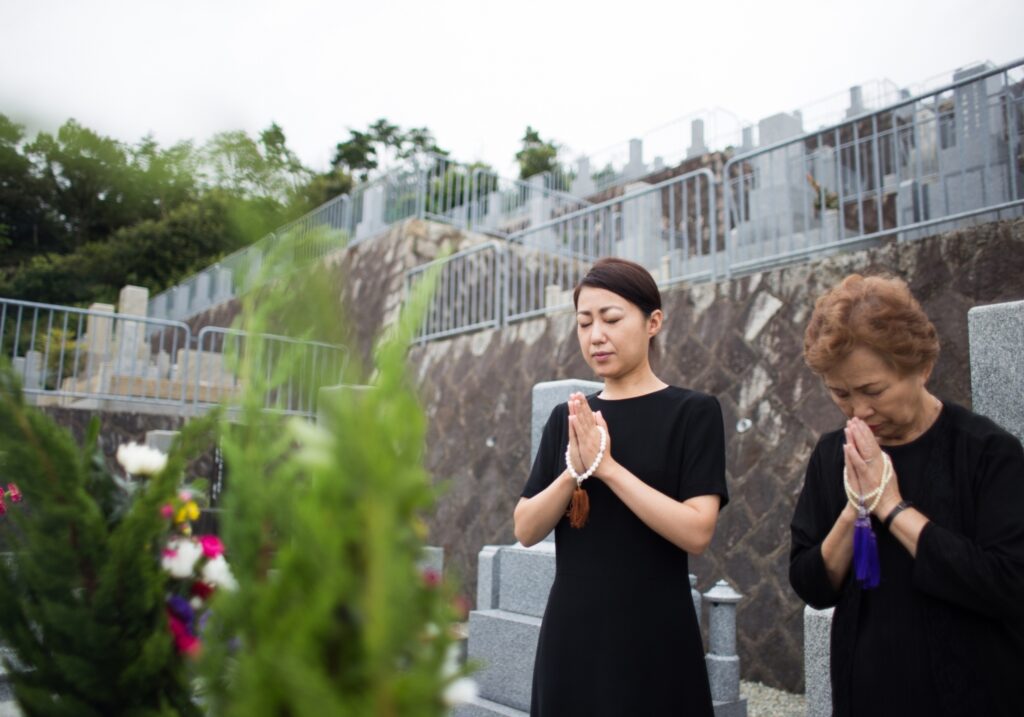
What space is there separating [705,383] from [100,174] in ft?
16.3

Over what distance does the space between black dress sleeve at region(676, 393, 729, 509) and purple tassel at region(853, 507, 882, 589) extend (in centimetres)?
29

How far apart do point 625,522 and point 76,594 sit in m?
1.32

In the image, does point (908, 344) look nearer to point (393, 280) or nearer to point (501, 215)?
point (393, 280)

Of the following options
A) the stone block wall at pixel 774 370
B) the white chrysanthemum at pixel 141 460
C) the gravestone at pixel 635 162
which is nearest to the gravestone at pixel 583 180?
the gravestone at pixel 635 162

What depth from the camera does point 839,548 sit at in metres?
1.58

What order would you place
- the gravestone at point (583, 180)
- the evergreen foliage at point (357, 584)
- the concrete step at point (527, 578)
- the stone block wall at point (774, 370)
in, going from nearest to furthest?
the evergreen foliage at point (357, 584)
the concrete step at point (527, 578)
the stone block wall at point (774, 370)
the gravestone at point (583, 180)

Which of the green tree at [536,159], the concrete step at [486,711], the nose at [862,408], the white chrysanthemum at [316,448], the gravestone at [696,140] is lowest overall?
the concrete step at [486,711]

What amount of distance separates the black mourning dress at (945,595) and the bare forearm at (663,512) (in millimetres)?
254

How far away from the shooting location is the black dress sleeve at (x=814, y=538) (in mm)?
1629

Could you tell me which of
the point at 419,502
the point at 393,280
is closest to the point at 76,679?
the point at 419,502

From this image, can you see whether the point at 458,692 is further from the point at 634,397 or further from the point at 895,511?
the point at 634,397

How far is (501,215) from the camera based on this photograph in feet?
50.8

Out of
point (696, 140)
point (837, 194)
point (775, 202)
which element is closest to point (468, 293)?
A: point (775, 202)

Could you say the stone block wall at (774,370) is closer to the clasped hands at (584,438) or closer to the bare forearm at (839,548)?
the clasped hands at (584,438)
